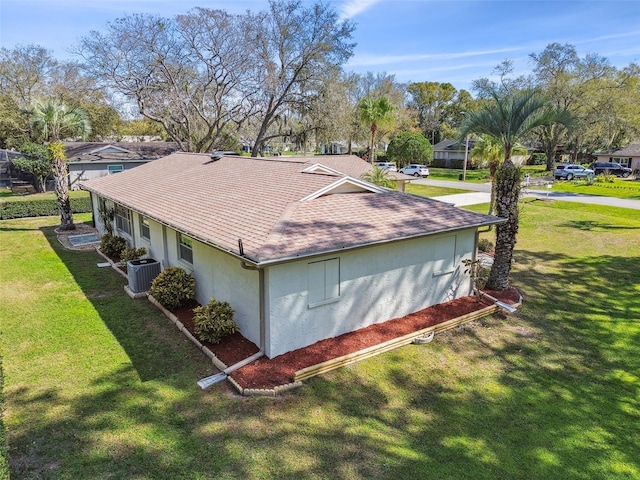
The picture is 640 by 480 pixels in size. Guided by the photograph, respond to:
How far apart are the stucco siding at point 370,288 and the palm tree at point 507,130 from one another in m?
1.46

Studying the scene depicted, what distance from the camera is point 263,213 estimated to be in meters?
9.89

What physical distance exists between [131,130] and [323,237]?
211 feet

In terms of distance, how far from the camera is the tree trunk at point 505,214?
40.0ft

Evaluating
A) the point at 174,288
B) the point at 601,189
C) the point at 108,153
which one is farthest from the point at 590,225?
the point at 108,153

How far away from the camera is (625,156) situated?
53531mm

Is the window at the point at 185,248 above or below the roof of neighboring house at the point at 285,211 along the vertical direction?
below

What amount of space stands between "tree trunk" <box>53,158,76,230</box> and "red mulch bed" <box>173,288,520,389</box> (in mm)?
13418

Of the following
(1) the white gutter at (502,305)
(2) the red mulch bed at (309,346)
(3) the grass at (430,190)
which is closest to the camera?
(2) the red mulch bed at (309,346)

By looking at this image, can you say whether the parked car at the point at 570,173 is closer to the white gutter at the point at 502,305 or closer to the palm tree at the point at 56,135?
the white gutter at the point at 502,305

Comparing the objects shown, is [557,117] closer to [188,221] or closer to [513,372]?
[513,372]

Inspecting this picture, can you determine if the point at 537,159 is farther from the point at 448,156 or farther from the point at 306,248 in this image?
the point at 306,248

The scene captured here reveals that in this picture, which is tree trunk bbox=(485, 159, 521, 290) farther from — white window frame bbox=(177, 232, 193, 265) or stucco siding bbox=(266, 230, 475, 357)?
white window frame bbox=(177, 232, 193, 265)

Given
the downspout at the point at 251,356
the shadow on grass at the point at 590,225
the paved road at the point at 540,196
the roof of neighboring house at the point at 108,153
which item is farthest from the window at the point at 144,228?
the roof of neighboring house at the point at 108,153

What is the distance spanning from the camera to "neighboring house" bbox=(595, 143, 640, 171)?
5266cm
